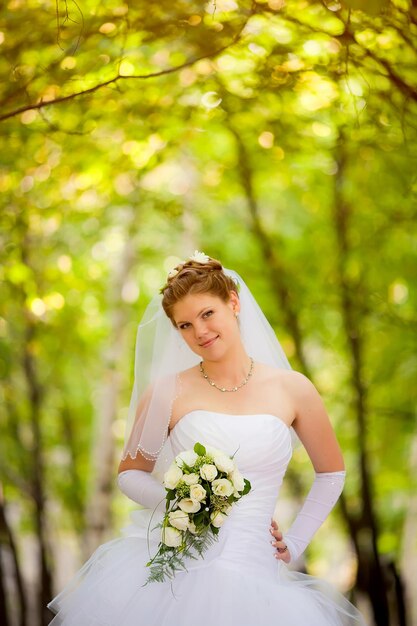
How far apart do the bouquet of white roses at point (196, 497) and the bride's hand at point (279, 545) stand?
0.97 feet

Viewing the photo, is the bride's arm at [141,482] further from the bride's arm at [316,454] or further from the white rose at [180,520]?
the bride's arm at [316,454]

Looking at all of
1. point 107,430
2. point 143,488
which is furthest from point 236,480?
point 107,430

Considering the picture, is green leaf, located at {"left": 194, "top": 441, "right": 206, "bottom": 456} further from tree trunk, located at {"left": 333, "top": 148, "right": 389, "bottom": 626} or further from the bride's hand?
tree trunk, located at {"left": 333, "top": 148, "right": 389, "bottom": 626}

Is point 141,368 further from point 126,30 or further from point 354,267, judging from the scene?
point 354,267

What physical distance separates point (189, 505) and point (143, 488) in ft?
1.33

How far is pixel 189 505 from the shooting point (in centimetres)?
244

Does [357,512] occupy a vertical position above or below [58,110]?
below

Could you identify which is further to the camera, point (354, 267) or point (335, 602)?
point (354, 267)

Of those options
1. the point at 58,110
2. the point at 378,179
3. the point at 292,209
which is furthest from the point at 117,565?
the point at 292,209

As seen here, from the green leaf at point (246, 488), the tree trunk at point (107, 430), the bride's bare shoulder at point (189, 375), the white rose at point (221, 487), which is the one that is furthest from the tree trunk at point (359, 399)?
the white rose at point (221, 487)

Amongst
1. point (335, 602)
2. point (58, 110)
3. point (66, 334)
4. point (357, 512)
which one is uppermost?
point (58, 110)

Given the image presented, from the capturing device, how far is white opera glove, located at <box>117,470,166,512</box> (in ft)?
9.04

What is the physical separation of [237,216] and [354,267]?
5.51 ft

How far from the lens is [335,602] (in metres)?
2.75
